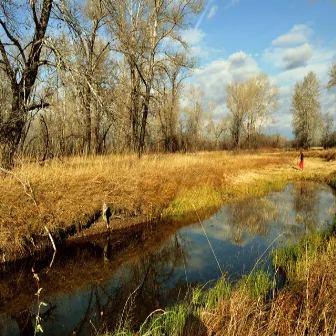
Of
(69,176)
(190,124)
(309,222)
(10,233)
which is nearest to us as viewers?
(10,233)

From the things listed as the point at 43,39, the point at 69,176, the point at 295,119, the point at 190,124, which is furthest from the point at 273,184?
the point at 295,119

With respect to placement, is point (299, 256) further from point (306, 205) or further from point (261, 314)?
point (306, 205)

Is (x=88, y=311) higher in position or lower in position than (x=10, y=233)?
lower

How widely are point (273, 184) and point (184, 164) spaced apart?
6037 millimetres

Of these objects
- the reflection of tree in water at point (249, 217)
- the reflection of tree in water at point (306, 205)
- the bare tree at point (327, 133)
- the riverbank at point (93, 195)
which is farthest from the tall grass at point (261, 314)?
the bare tree at point (327, 133)

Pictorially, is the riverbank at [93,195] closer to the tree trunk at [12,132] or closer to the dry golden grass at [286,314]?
the tree trunk at [12,132]

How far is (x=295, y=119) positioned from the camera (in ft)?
139

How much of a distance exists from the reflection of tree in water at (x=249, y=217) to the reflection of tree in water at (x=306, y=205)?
2.72 feet

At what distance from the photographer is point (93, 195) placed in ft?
23.8

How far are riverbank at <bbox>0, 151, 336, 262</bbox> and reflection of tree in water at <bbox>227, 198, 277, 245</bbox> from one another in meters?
0.88

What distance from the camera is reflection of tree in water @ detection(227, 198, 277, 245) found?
7262 mm

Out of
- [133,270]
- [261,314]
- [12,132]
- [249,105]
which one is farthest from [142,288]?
[249,105]

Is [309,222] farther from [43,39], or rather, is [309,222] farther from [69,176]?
[43,39]

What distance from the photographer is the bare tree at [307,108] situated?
39594 mm
